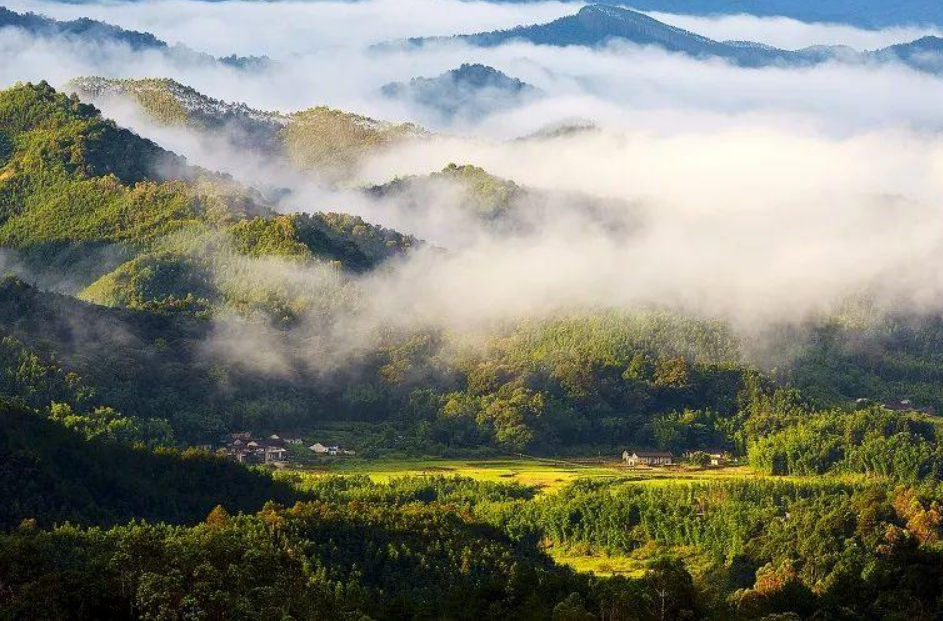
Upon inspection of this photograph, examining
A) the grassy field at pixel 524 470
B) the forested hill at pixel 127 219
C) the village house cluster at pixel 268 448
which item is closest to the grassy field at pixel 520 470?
the grassy field at pixel 524 470

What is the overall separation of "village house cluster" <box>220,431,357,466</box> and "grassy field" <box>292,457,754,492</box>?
236 centimetres

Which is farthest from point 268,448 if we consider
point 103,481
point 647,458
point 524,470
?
point 103,481

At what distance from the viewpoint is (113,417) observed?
101 meters

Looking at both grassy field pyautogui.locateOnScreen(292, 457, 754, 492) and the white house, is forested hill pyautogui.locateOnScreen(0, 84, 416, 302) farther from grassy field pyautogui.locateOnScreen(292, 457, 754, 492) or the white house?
the white house

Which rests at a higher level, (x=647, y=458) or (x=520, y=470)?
(x=520, y=470)

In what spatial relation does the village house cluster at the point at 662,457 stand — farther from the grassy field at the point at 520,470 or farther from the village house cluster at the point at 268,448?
the village house cluster at the point at 268,448

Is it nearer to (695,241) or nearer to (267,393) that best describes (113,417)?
(267,393)

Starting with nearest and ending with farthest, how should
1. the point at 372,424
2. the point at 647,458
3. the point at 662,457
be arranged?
the point at 647,458 < the point at 662,457 < the point at 372,424

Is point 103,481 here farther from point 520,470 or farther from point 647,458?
point 647,458

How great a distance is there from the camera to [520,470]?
112 m

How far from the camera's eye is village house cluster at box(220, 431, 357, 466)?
107 m

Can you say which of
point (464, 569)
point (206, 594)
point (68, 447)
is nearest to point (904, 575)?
point (464, 569)

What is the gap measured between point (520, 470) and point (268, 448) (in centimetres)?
1672

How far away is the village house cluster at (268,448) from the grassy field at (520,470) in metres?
2.36
